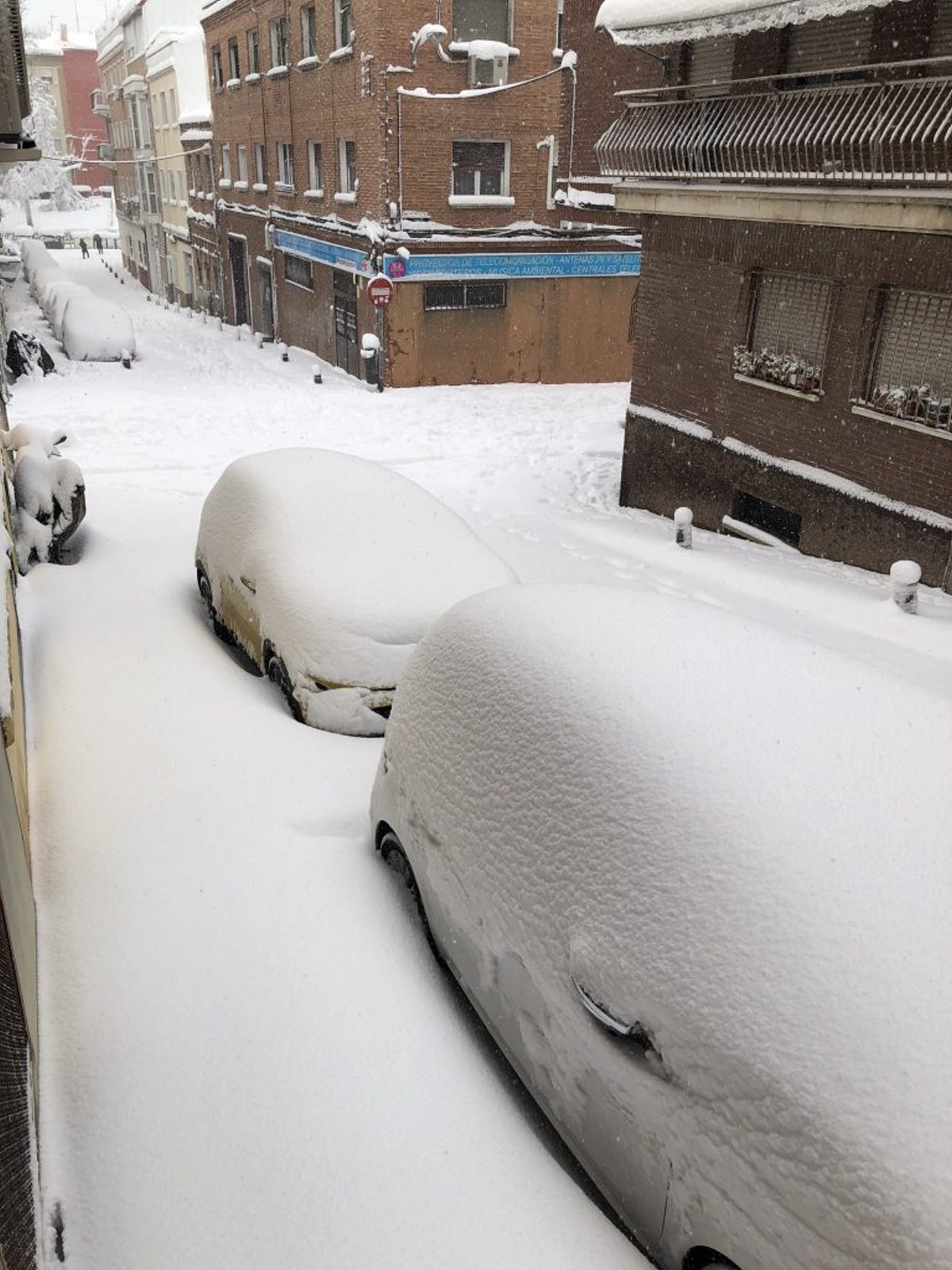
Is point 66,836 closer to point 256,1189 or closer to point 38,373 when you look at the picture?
point 256,1189

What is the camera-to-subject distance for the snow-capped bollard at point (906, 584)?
9.23 meters

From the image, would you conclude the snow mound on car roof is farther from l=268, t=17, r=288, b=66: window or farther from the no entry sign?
l=268, t=17, r=288, b=66: window

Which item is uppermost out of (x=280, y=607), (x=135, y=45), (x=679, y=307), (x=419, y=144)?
(x=135, y=45)

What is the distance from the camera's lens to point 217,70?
31.6 m

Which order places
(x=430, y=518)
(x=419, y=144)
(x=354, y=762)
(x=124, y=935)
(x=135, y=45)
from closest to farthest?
1. (x=124, y=935)
2. (x=354, y=762)
3. (x=430, y=518)
4. (x=419, y=144)
5. (x=135, y=45)

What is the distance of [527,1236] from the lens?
9.77 feet

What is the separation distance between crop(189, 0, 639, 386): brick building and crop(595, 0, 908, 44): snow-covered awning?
6.60 meters

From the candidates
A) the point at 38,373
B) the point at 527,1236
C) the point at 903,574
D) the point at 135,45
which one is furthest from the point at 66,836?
the point at 135,45

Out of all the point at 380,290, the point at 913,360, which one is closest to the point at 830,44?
the point at 913,360

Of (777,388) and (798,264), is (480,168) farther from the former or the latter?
(777,388)

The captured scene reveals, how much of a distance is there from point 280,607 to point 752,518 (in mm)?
8332

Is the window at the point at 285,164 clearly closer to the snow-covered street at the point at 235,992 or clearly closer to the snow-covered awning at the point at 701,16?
the snow-covered awning at the point at 701,16

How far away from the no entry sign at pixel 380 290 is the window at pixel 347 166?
3036 mm

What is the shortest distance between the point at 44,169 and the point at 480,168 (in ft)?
217
